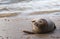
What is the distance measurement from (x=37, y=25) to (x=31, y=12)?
0.98 m

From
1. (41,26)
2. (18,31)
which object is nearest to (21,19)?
(18,31)

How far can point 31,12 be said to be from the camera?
254 centimetres

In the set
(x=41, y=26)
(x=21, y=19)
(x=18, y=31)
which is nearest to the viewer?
(x=41, y=26)

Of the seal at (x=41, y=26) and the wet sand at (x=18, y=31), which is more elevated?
the seal at (x=41, y=26)

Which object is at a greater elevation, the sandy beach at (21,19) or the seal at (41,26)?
the seal at (41,26)

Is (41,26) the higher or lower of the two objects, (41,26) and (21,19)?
the higher

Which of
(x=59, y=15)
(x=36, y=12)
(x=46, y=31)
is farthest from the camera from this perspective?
(x=36, y=12)

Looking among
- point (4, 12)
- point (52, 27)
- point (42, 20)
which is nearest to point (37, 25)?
point (42, 20)

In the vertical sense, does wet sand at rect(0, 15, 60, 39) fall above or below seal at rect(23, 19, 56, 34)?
below

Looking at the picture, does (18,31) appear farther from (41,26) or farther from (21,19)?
(21,19)

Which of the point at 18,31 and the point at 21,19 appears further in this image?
the point at 21,19

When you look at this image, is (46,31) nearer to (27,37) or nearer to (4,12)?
(27,37)

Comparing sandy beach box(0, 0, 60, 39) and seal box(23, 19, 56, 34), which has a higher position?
seal box(23, 19, 56, 34)

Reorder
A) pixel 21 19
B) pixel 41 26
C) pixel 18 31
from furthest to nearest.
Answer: pixel 21 19
pixel 18 31
pixel 41 26
